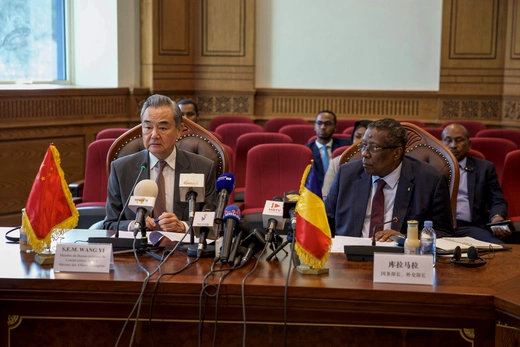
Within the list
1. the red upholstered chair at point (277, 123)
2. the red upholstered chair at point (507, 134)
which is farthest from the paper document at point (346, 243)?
the red upholstered chair at point (277, 123)

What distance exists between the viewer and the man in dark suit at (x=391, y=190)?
3387 millimetres

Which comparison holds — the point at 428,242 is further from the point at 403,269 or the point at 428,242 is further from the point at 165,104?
the point at 165,104

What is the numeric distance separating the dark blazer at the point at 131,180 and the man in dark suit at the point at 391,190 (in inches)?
27.4

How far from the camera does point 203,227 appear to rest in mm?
2627

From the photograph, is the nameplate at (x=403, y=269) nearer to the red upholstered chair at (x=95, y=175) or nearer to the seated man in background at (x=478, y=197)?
the seated man in background at (x=478, y=197)

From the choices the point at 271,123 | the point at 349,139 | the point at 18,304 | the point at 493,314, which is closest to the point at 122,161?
the point at 18,304

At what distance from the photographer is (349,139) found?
6.70 m

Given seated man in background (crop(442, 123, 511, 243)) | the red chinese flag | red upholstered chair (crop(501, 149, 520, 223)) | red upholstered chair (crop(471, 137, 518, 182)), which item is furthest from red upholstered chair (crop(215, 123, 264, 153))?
the red chinese flag

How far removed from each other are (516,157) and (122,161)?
289cm

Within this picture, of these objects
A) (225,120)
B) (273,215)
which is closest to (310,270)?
(273,215)

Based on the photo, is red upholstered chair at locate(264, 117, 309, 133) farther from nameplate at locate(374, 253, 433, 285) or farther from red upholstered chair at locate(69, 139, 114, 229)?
nameplate at locate(374, 253, 433, 285)

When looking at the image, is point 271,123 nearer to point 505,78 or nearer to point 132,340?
point 505,78

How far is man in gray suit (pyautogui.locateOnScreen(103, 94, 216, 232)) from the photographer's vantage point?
3.51 m

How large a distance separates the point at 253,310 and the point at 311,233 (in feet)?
1.06
